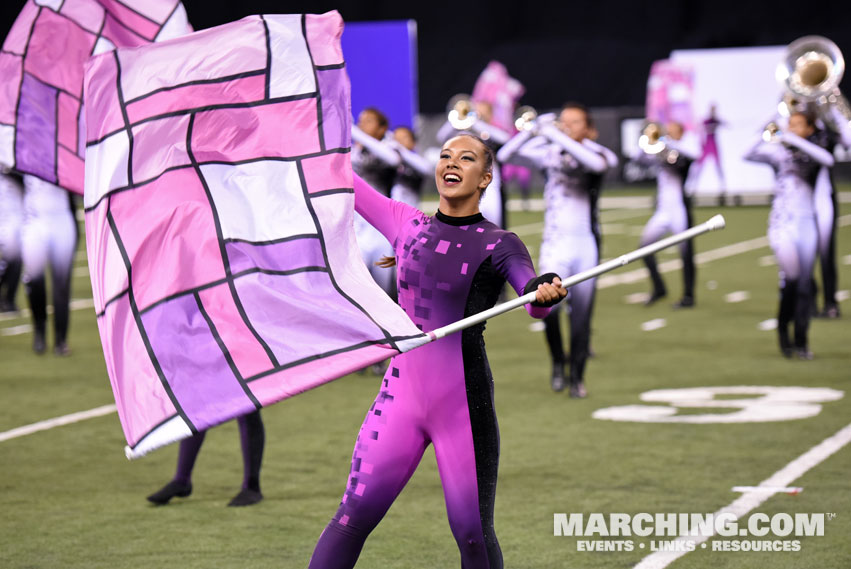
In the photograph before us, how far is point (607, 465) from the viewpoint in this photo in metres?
7.51

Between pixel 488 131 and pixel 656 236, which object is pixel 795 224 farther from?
pixel 656 236

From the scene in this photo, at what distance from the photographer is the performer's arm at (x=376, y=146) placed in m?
11.4

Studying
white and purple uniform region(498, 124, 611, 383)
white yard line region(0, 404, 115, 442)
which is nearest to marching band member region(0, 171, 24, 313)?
white yard line region(0, 404, 115, 442)

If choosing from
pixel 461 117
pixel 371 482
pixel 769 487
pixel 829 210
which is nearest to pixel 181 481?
pixel 371 482

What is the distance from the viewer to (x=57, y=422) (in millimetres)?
8938

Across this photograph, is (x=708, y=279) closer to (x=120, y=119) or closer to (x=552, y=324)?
(x=552, y=324)

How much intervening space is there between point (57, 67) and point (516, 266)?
10.1ft

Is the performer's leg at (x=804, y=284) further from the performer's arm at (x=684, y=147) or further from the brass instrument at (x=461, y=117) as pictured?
the brass instrument at (x=461, y=117)

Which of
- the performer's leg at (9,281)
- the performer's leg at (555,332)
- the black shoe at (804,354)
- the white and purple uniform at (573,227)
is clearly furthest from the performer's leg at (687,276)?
the performer's leg at (9,281)

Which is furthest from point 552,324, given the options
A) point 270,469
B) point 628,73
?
point 628,73

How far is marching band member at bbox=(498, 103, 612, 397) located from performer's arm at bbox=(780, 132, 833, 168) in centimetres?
195

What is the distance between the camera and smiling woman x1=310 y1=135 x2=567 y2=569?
4.47 metres

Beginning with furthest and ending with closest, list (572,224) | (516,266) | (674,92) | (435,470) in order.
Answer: (674,92) < (572,224) < (435,470) < (516,266)
